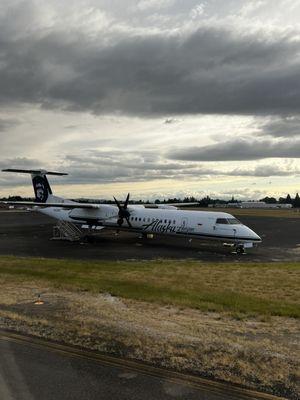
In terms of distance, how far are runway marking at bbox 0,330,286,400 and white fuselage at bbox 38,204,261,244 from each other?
25.8 metres

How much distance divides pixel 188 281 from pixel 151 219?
19855 mm

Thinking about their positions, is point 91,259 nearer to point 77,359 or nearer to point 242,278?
point 242,278

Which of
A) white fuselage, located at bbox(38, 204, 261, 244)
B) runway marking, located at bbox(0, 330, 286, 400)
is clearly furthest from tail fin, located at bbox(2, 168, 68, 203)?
runway marking, located at bbox(0, 330, 286, 400)

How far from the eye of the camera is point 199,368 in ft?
27.8

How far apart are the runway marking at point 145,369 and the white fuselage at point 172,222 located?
25.8m

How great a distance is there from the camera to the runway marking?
7.34 m

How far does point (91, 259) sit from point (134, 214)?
12.8m

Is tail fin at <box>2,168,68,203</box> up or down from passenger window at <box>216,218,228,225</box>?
up

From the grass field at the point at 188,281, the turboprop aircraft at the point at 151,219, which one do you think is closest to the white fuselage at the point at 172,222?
the turboprop aircraft at the point at 151,219

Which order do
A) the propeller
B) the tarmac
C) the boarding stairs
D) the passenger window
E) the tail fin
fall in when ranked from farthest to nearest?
the tail fin → the boarding stairs → the propeller → the passenger window → the tarmac

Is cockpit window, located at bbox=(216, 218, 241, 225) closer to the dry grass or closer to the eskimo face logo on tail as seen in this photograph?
the dry grass

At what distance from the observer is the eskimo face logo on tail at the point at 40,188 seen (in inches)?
2012

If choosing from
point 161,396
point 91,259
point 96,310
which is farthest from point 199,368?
point 91,259

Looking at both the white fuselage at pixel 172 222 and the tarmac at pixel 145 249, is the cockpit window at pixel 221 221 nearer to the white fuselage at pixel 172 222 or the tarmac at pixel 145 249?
the white fuselage at pixel 172 222
